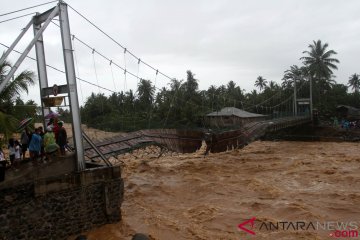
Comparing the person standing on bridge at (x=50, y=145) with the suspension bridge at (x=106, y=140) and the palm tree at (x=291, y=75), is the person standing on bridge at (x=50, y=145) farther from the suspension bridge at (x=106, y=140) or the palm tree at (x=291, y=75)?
the palm tree at (x=291, y=75)

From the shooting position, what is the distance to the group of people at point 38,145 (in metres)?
8.88

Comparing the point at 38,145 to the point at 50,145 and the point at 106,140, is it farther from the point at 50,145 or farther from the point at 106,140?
Answer: the point at 106,140

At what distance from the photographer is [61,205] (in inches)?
351

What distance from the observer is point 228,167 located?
65.0 feet

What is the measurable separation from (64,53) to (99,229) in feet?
15.6

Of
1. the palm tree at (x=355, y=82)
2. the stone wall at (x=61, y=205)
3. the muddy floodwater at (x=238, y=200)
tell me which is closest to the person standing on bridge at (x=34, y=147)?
the stone wall at (x=61, y=205)

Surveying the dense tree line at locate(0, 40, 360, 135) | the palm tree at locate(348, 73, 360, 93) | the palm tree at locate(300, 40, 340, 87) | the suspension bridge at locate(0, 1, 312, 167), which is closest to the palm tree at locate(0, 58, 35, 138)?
the suspension bridge at locate(0, 1, 312, 167)

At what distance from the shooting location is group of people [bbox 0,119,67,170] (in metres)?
8.88

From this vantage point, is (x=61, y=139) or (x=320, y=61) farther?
(x=320, y=61)

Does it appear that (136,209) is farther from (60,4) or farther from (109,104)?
(109,104)

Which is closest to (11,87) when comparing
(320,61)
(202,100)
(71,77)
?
(71,77)

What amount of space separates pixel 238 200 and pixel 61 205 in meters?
6.36

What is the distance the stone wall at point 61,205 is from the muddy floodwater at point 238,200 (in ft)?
1.60

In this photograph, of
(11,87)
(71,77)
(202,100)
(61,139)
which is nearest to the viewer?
(71,77)
